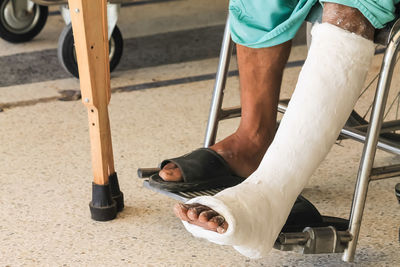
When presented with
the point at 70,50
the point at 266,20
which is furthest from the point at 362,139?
the point at 70,50

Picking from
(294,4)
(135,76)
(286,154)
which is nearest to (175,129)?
(135,76)

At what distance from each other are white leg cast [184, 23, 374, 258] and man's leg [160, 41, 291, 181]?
0.25 m

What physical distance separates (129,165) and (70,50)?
2.37 ft

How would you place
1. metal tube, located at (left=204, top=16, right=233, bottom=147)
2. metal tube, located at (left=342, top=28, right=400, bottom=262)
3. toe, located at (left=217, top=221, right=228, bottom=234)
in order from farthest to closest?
metal tube, located at (left=204, top=16, right=233, bottom=147) < metal tube, located at (left=342, top=28, right=400, bottom=262) < toe, located at (left=217, top=221, right=228, bottom=234)

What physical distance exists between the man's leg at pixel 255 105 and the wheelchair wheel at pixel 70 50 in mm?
1033

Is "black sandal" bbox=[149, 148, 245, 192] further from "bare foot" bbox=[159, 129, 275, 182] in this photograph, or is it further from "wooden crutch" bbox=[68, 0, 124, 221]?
"wooden crutch" bbox=[68, 0, 124, 221]

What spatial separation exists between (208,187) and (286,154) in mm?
244

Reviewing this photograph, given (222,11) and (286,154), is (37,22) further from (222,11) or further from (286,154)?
(286,154)

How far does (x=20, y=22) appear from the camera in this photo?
2773 mm

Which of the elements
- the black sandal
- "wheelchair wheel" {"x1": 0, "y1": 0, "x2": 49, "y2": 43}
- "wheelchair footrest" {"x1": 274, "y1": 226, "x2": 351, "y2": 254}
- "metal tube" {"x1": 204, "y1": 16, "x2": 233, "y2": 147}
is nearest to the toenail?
"wheelchair footrest" {"x1": 274, "y1": 226, "x2": 351, "y2": 254}

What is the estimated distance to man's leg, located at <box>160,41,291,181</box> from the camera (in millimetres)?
1410

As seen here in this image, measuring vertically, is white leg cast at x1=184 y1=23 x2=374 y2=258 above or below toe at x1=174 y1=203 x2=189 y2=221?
above

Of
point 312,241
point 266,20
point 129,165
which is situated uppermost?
point 266,20

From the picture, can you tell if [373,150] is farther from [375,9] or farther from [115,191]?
[115,191]
